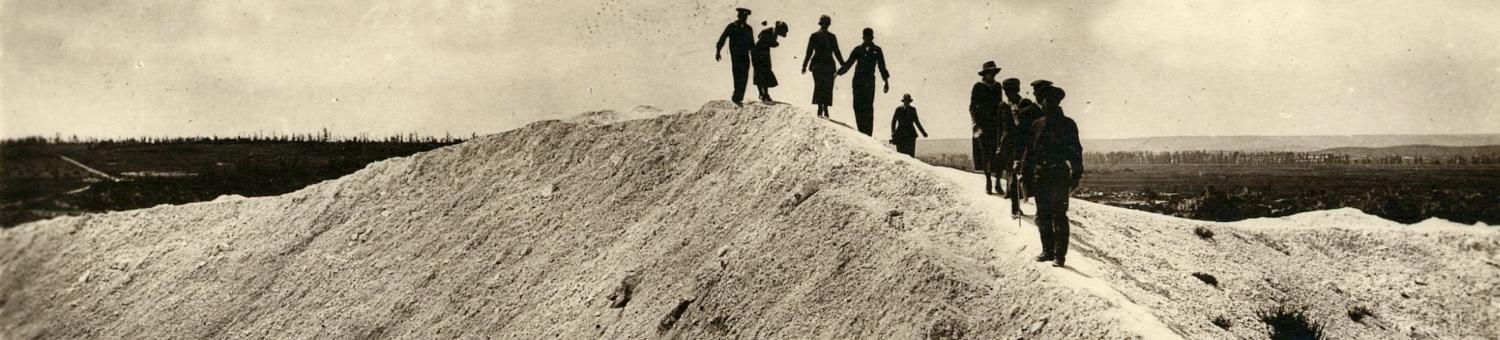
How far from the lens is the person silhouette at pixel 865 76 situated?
45.4 ft

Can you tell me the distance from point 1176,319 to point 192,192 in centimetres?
2603

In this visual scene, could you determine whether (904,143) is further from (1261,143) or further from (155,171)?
(1261,143)

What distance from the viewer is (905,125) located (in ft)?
47.2

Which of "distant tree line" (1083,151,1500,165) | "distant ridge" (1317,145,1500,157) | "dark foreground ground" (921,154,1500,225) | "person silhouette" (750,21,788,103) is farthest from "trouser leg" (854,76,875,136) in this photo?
"distant ridge" (1317,145,1500,157)

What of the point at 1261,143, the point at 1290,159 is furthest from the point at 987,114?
the point at 1261,143

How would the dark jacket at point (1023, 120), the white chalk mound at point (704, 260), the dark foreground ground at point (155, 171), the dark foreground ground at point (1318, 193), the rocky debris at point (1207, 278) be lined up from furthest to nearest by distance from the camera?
1. the dark foreground ground at point (1318, 193)
2. the dark foreground ground at point (155, 171)
3. the rocky debris at point (1207, 278)
4. the dark jacket at point (1023, 120)
5. the white chalk mound at point (704, 260)

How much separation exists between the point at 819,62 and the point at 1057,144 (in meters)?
5.57

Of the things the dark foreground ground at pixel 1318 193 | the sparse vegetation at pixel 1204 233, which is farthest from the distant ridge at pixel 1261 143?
the sparse vegetation at pixel 1204 233

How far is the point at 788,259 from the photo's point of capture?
1025 cm

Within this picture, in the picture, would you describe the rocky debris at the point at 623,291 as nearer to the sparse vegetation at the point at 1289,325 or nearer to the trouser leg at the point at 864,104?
the trouser leg at the point at 864,104

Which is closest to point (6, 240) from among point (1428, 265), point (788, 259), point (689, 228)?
point (689, 228)

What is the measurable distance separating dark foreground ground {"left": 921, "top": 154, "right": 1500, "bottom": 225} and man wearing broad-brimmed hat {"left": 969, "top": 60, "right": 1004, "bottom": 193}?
403 inches

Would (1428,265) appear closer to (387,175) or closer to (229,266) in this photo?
(387,175)

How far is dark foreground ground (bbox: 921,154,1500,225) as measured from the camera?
84.4ft
